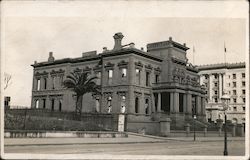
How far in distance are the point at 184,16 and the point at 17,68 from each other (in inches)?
348

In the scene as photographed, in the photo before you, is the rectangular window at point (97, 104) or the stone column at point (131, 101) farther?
the rectangular window at point (97, 104)

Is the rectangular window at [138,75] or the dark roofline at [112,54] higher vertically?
the dark roofline at [112,54]

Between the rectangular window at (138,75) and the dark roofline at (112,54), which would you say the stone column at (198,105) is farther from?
the rectangular window at (138,75)

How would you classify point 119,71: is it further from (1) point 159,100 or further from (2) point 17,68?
(2) point 17,68

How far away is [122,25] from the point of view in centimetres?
1853

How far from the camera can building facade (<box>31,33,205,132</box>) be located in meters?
38.7

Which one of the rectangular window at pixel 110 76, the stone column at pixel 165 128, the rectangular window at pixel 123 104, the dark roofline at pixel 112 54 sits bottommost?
the stone column at pixel 165 128

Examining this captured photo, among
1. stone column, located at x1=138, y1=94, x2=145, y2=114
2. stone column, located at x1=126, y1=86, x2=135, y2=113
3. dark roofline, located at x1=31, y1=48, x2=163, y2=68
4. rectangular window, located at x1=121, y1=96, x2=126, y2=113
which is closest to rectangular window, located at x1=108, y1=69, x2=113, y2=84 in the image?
dark roofline, located at x1=31, y1=48, x2=163, y2=68

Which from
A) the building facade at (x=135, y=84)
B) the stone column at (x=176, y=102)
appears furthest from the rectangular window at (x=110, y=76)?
the stone column at (x=176, y=102)

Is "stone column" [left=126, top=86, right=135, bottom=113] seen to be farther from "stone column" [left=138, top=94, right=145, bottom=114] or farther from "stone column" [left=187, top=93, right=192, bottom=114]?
"stone column" [left=187, top=93, right=192, bottom=114]

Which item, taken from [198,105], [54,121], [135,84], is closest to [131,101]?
[135,84]

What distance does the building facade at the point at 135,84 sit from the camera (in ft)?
127

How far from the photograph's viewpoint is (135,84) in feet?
127

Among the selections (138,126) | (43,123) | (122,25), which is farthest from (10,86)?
(138,126)
